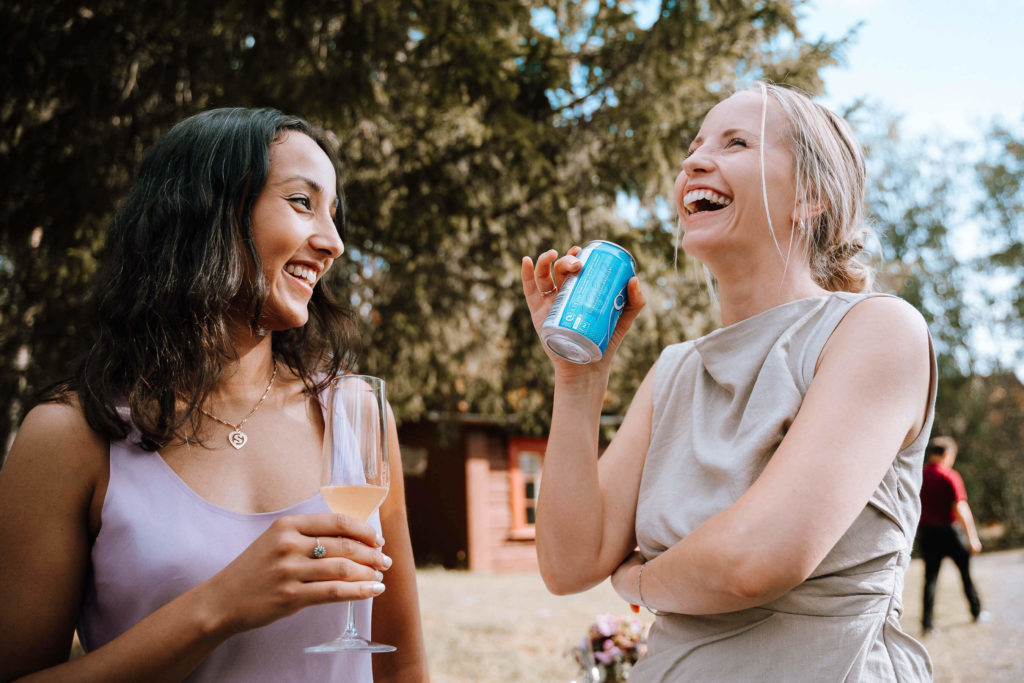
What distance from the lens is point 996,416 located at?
25516 mm

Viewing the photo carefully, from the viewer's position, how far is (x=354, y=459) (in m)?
1.39

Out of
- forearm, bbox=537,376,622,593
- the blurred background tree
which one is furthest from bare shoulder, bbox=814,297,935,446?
the blurred background tree

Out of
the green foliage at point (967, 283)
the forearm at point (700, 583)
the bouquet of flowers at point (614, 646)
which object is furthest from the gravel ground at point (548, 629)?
the green foliage at point (967, 283)

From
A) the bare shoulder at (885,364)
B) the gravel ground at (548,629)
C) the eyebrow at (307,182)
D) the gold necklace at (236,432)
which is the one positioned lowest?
the gravel ground at (548,629)

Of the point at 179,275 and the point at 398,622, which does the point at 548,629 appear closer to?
the point at 398,622

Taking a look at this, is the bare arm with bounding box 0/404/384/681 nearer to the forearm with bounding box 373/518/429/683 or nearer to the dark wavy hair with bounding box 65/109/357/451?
the dark wavy hair with bounding box 65/109/357/451

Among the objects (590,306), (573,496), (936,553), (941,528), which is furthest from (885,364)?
(936,553)

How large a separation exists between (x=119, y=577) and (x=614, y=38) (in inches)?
223

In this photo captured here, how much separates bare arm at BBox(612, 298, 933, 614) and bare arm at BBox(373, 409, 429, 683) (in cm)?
73

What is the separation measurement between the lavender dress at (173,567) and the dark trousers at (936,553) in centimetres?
928

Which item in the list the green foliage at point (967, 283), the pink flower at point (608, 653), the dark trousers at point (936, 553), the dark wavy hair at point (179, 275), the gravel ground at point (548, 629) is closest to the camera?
the dark wavy hair at point (179, 275)

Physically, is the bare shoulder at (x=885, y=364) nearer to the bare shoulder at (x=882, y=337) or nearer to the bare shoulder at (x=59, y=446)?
the bare shoulder at (x=882, y=337)

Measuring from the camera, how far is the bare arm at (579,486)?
1703 mm

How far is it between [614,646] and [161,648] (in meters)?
2.76
